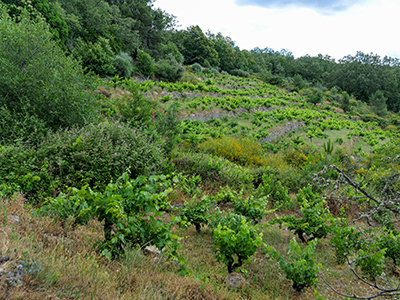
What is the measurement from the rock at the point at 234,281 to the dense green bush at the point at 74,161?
223cm

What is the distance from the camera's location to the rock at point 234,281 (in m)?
3.03

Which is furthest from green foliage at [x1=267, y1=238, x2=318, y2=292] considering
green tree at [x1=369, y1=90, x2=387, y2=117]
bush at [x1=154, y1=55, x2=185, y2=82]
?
green tree at [x1=369, y1=90, x2=387, y2=117]

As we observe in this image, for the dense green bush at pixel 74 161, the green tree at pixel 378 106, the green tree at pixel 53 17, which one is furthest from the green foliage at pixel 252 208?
the green tree at pixel 378 106

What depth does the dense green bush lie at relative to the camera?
4160 mm

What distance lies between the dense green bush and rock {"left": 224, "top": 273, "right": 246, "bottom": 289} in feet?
7.32

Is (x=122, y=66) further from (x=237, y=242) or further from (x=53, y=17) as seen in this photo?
(x=237, y=242)

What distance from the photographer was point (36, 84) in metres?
6.72

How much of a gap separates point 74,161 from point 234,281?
3.89m

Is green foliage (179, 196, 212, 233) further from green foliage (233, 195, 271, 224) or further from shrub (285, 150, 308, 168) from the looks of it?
shrub (285, 150, 308, 168)

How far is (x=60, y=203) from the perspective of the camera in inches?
Result: 121

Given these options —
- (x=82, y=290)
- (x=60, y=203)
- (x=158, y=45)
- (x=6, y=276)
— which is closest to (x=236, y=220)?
(x=82, y=290)

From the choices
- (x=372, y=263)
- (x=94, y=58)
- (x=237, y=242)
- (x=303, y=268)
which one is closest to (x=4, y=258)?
(x=237, y=242)

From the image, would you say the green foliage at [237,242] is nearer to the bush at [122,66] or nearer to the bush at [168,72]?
the bush at [122,66]

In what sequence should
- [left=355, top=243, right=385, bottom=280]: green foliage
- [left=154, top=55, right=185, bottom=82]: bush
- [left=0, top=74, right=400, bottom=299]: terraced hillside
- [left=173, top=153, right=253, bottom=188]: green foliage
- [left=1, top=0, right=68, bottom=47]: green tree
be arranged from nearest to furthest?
1. [left=0, top=74, right=400, bottom=299]: terraced hillside
2. [left=355, top=243, right=385, bottom=280]: green foliage
3. [left=173, top=153, right=253, bottom=188]: green foliage
4. [left=1, top=0, right=68, bottom=47]: green tree
5. [left=154, top=55, right=185, bottom=82]: bush
